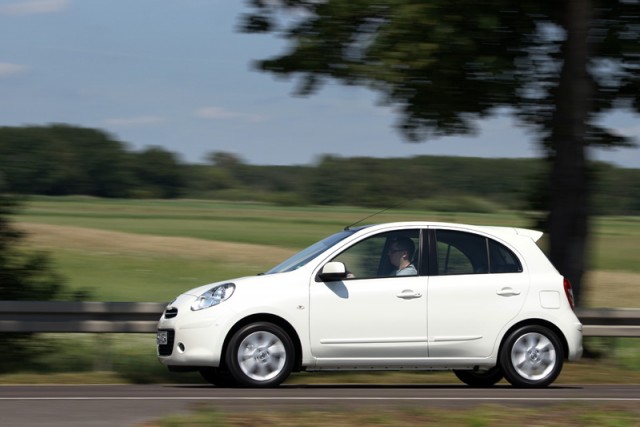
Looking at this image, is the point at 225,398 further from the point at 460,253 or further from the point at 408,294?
the point at 460,253

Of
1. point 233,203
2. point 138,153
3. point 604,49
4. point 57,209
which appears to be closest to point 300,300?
point 604,49

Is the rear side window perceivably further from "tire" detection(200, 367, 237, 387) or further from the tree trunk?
the tree trunk

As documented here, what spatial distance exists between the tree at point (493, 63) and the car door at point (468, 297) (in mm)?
2747

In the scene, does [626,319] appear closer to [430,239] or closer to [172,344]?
[430,239]

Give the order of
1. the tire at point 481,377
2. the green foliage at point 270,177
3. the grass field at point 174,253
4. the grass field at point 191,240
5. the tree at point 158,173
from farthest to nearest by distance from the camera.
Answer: the tree at point 158,173 → the green foliage at point 270,177 → the grass field at point 191,240 → the grass field at point 174,253 → the tire at point 481,377

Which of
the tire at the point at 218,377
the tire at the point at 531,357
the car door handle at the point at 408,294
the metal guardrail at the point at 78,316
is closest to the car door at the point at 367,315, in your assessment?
the car door handle at the point at 408,294

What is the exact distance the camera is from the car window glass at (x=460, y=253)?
1086cm

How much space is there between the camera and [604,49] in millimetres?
13875

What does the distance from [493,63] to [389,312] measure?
399cm

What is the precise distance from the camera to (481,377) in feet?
37.9

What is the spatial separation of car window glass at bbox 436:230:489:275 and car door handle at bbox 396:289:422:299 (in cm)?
35

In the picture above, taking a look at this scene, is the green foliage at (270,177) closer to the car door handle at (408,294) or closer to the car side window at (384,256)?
the car side window at (384,256)

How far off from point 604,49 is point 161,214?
4728 centimetres

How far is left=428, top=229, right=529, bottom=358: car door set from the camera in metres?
10.7
